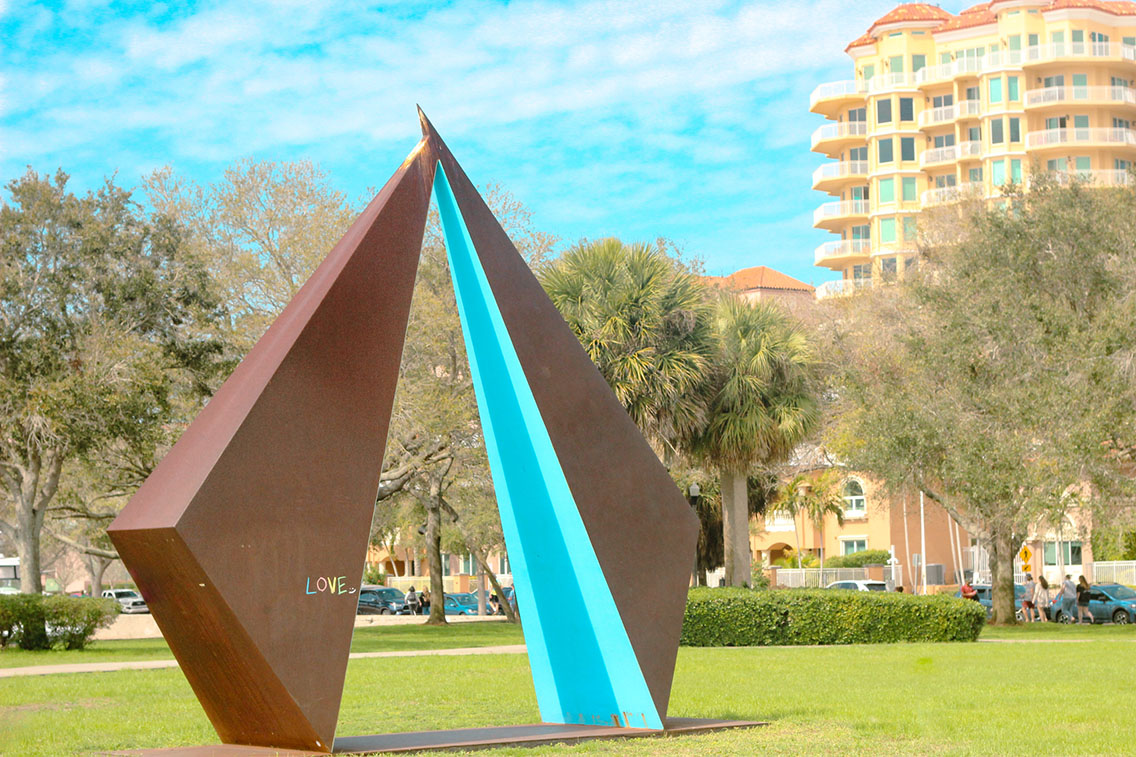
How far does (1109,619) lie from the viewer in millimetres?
32875

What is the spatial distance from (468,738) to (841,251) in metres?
71.9

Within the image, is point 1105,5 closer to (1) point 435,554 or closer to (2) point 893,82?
(2) point 893,82

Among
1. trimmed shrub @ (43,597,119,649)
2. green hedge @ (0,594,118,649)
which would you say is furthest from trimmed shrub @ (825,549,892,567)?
green hedge @ (0,594,118,649)

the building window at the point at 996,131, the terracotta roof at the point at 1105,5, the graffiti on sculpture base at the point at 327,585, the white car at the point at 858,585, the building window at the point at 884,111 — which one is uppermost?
the terracotta roof at the point at 1105,5

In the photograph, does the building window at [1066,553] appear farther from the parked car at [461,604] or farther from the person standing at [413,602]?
the person standing at [413,602]

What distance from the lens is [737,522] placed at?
25.2 meters

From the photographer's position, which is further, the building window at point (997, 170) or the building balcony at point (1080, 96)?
the building window at point (997, 170)

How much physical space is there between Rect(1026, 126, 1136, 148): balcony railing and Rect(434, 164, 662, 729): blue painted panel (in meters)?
68.5

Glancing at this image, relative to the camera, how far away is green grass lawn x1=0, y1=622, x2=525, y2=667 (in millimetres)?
19484

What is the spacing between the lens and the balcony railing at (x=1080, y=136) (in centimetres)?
7006

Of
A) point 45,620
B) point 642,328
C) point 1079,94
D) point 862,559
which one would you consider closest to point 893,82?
point 1079,94

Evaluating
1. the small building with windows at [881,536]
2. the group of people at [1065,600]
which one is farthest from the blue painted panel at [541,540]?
the small building with windows at [881,536]

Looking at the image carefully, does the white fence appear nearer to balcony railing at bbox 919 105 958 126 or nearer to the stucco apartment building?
the stucco apartment building

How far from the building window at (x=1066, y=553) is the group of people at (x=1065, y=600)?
19390mm
